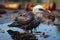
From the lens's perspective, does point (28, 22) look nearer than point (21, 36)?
No

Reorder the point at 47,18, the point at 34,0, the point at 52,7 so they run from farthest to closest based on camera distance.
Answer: the point at 34,0 → the point at 52,7 → the point at 47,18

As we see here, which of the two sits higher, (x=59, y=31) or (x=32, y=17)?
(x=32, y=17)

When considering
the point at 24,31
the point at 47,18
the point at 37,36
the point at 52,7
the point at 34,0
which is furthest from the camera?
the point at 34,0

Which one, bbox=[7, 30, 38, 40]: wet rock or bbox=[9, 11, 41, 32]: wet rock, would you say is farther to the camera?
bbox=[9, 11, 41, 32]: wet rock

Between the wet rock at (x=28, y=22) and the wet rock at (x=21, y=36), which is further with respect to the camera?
the wet rock at (x=28, y=22)

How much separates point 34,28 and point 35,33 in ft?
0.61

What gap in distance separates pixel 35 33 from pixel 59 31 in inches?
13.9

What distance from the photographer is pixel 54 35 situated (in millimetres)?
2479

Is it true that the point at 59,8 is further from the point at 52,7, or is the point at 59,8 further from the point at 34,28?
the point at 34,28

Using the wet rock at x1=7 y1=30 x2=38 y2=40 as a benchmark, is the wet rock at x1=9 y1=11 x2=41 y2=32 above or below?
above

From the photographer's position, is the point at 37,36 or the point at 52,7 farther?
the point at 52,7

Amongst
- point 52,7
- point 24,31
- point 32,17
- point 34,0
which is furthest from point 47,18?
point 34,0

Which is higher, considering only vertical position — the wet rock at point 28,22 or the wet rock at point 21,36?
the wet rock at point 28,22

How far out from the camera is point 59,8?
519 centimetres
